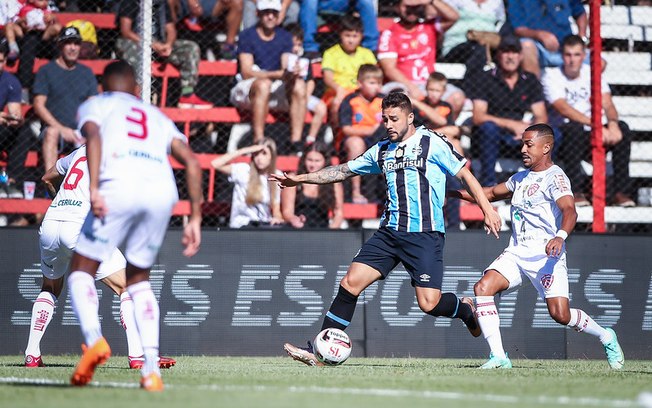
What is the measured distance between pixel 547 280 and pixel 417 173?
1.62 meters

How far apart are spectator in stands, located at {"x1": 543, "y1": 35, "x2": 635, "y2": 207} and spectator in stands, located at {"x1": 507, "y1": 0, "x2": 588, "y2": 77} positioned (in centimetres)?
41

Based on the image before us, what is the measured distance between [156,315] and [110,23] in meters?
8.58

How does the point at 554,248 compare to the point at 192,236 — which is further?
the point at 554,248

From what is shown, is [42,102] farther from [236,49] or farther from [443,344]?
[443,344]

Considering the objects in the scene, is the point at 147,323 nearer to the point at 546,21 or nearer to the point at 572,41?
the point at 572,41

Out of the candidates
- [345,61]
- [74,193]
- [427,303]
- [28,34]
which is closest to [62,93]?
[28,34]

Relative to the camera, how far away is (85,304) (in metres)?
6.31

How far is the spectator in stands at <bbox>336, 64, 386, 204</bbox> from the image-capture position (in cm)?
1312

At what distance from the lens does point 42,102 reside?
42.5 ft

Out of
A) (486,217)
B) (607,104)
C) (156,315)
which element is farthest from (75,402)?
(607,104)

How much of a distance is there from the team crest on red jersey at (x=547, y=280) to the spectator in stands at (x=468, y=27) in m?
5.89

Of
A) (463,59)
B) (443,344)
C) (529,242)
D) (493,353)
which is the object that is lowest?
(443,344)

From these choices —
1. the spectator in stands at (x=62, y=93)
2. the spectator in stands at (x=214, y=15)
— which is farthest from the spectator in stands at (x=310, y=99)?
the spectator in stands at (x=62, y=93)

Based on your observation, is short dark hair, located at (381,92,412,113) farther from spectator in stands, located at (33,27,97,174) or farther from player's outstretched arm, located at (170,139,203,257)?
spectator in stands, located at (33,27,97,174)
